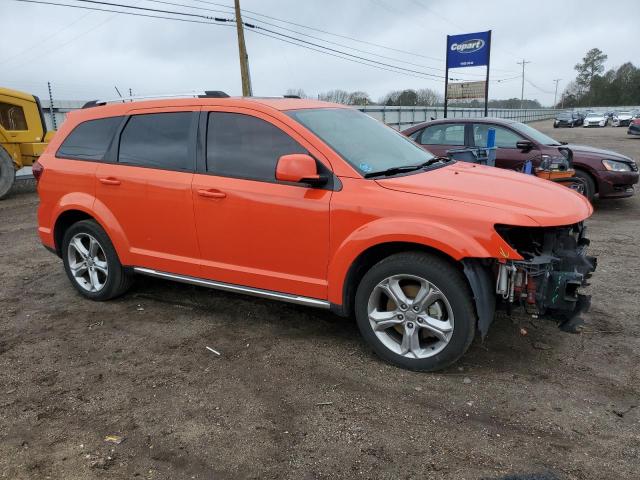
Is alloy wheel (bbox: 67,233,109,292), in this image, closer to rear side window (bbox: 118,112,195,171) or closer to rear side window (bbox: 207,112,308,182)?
rear side window (bbox: 118,112,195,171)

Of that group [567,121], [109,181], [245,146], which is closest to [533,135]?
[245,146]

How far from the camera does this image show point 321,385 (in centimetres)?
338

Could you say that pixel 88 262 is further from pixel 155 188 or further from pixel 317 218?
pixel 317 218

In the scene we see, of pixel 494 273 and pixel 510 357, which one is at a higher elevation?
pixel 494 273

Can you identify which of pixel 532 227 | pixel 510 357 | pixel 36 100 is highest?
pixel 36 100

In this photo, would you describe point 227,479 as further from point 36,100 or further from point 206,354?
point 36,100

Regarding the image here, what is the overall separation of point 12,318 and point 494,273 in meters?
4.11

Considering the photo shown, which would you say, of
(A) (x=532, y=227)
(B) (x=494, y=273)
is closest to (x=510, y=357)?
(B) (x=494, y=273)

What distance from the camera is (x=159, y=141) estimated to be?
4355mm

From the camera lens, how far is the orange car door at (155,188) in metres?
4.19

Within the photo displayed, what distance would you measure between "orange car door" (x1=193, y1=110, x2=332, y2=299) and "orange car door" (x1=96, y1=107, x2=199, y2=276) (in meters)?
0.14

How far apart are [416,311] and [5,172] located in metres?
10.7

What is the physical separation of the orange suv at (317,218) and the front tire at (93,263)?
1cm

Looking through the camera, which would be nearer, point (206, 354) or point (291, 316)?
point (206, 354)
